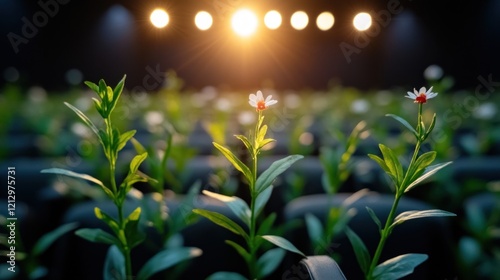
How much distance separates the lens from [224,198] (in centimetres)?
46

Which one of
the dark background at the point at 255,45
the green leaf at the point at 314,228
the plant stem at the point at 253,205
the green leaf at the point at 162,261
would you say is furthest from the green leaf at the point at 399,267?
the dark background at the point at 255,45

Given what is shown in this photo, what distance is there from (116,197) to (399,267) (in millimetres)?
287

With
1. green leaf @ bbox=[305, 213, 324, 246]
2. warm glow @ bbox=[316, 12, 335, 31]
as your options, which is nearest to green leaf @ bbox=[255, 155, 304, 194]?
green leaf @ bbox=[305, 213, 324, 246]

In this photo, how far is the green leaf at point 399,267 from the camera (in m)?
0.42

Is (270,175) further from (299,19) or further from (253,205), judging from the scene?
(299,19)

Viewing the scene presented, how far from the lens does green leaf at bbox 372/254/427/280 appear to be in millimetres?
419

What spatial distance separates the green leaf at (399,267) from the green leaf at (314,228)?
0.33 meters

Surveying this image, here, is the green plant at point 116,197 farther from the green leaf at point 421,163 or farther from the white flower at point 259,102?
the green leaf at point 421,163

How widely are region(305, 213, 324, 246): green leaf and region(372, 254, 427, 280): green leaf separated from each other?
332 mm

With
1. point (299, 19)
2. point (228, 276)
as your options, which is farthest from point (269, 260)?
point (299, 19)

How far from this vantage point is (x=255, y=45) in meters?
6.96

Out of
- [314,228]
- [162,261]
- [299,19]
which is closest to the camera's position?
[162,261]

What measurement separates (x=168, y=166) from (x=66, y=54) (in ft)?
17.0

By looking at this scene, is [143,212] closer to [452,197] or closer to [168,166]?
[168,166]
